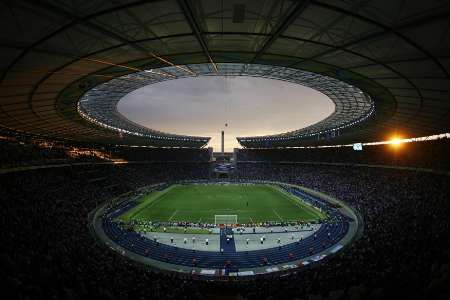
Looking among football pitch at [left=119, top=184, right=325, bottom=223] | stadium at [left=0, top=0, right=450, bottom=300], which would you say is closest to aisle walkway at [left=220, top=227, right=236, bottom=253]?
stadium at [left=0, top=0, right=450, bottom=300]

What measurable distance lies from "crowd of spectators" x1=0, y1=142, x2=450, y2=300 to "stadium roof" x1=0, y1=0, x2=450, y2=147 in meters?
8.01

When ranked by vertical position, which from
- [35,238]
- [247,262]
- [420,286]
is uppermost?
[420,286]

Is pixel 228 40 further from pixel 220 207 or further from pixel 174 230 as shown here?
pixel 220 207

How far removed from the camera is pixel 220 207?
50.0 metres

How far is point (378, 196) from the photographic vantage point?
43781 millimetres

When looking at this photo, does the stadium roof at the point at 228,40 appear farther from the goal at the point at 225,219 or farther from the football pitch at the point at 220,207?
the football pitch at the point at 220,207

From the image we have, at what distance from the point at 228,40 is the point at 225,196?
5086 centimetres

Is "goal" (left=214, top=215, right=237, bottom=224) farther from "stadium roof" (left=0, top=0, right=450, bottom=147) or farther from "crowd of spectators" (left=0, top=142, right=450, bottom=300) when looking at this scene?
"stadium roof" (left=0, top=0, right=450, bottom=147)

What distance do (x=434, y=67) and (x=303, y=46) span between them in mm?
5714

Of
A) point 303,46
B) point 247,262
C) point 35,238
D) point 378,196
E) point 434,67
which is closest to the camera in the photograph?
point 434,67

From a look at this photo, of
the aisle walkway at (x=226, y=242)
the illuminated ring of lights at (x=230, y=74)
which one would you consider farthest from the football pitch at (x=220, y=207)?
the illuminated ring of lights at (x=230, y=74)

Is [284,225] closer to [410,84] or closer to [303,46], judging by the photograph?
[410,84]

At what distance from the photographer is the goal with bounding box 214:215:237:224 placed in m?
39.3

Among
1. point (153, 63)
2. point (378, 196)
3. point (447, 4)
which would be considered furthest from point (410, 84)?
point (378, 196)
